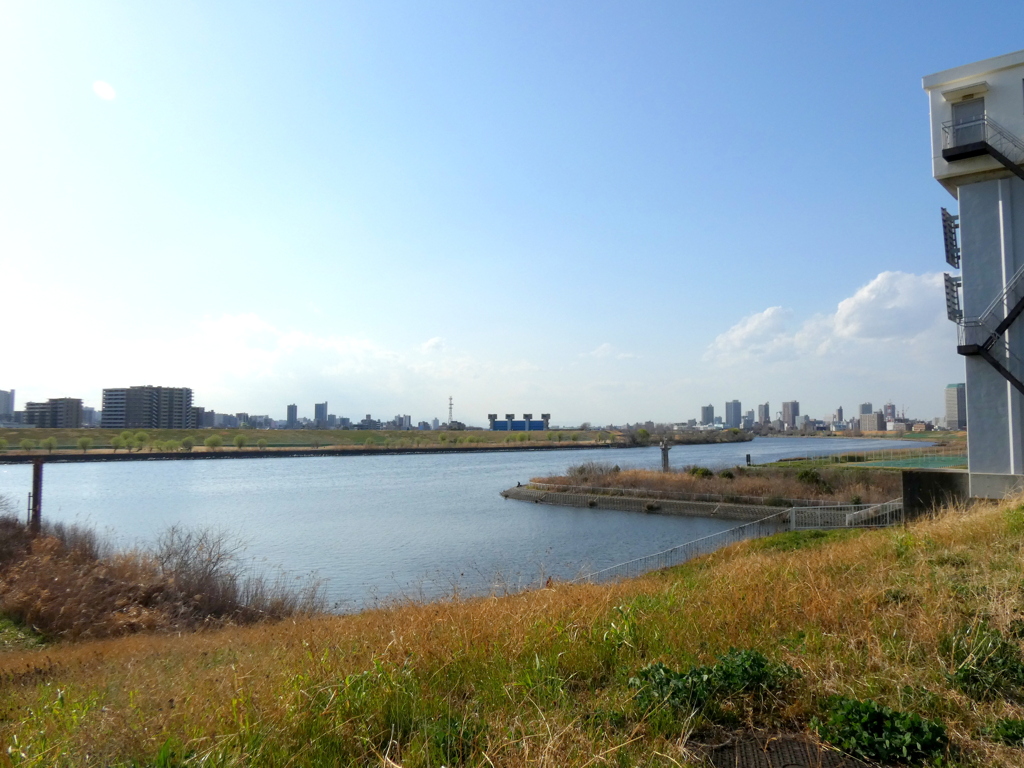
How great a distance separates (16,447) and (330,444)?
56684 millimetres

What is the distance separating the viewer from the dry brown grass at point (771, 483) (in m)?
38.4

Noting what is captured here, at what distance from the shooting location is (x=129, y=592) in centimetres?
1677

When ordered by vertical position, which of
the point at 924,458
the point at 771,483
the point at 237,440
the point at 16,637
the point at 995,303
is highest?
the point at 995,303

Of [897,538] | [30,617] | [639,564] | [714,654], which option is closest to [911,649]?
[714,654]

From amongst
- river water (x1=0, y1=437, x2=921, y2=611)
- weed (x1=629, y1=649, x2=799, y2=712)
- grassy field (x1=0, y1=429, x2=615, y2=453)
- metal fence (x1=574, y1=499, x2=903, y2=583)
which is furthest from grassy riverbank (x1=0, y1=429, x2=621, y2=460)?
weed (x1=629, y1=649, x2=799, y2=712)

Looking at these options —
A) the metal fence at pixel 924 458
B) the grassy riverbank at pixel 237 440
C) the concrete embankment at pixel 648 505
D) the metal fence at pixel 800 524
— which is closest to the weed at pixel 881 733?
the metal fence at pixel 800 524

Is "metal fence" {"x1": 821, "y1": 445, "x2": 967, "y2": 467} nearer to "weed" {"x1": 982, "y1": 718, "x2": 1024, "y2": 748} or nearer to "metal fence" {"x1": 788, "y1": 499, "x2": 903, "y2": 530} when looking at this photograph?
"metal fence" {"x1": 788, "y1": 499, "x2": 903, "y2": 530}

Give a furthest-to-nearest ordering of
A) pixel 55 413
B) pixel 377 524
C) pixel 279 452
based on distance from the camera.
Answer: pixel 55 413 → pixel 279 452 → pixel 377 524

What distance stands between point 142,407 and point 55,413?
20.5 metres

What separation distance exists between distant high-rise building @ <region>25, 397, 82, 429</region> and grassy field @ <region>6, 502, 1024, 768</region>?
203111mm

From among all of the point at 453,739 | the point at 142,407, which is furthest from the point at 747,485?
the point at 142,407

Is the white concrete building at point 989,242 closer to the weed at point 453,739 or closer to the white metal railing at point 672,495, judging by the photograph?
the weed at point 453,739

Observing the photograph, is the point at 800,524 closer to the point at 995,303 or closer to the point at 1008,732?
the point at 995,303

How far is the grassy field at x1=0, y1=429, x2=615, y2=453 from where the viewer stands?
377 ft
